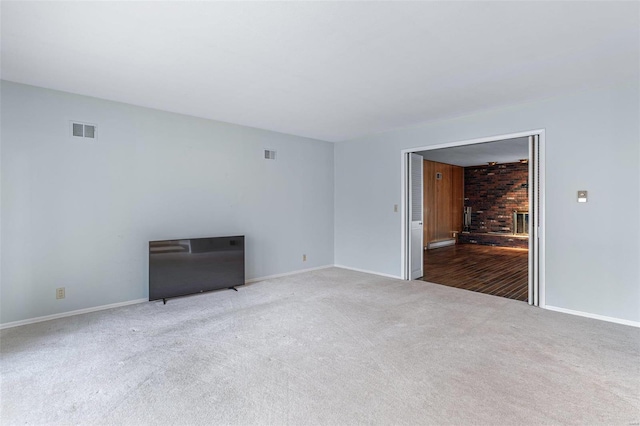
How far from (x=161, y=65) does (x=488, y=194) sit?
994 centimetres

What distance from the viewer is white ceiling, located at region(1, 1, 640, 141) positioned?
210 cm

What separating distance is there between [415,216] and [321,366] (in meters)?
3.86

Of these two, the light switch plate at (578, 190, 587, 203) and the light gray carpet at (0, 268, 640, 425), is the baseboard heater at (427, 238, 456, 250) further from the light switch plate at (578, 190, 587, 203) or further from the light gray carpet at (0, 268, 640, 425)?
the light switch plate at (578, 190, 587, 203)

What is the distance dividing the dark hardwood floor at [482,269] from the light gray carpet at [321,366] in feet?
3.21

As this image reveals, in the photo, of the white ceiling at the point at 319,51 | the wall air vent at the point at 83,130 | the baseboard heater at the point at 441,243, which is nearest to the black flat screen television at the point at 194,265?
the wall air vent at the point at 83,130

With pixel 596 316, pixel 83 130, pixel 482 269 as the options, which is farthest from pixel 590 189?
pixel 83 130

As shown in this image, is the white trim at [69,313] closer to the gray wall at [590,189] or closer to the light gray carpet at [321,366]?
the light gray carpet at [321,366]

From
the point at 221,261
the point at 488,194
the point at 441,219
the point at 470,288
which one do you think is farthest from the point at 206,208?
the point at 488,194

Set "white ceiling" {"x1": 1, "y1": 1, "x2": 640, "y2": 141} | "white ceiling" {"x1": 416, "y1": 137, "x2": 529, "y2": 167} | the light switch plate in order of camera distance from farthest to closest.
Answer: "white ceiling" {"x1": 416, "y1": 137, "x2": 529, "y2": 167} < the light switch plate < "white ceiling" {"x1": 1, "y1": 1, "x2": 640, "y2": 141}

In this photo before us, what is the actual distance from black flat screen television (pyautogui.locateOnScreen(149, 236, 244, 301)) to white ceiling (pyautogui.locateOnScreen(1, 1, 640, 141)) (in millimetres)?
1827

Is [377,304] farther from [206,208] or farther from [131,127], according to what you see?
[131,127]

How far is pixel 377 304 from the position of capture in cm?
404

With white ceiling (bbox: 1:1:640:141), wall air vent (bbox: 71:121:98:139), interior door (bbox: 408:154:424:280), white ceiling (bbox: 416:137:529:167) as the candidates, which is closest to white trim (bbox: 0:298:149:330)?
wall air vent (bbox: 71:121:98:139)

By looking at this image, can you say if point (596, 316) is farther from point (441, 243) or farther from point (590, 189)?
point (441, 243)
